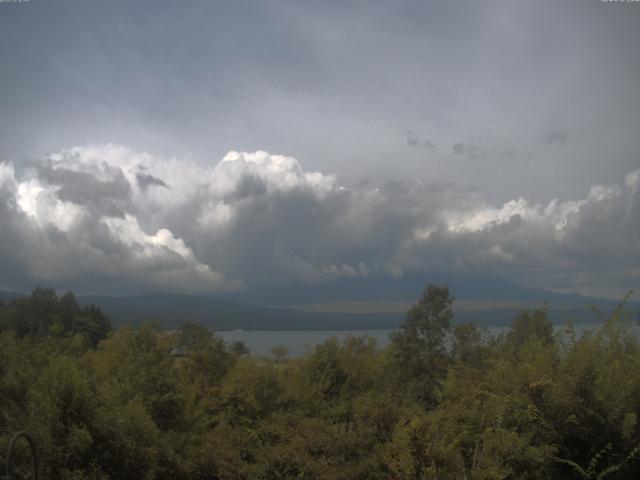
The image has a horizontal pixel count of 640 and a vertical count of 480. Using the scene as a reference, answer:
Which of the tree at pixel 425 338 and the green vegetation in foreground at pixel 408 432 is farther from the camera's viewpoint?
the tree at pixel 425 338

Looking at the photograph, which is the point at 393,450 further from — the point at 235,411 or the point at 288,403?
the point at 288,403

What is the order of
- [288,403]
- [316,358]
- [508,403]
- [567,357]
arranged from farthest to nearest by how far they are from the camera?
1. [316,358]
2. [288,403]
3. [567,357]
4. [508,403]

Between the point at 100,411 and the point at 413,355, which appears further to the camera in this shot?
the point at 413,355

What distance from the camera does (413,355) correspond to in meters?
41.8

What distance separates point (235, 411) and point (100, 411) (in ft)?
38.7

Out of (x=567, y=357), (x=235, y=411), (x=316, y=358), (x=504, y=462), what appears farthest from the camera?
(x=316, y=358)

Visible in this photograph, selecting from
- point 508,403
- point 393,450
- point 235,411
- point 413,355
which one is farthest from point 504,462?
point 413,355

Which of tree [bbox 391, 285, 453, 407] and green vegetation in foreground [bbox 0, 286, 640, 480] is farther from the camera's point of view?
tree [bbox 391, 285, 453, 407]

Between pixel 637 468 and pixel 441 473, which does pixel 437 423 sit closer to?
pixel 441 473

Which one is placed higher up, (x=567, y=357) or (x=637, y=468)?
(x=567, y=357)

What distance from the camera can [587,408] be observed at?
1404 cm

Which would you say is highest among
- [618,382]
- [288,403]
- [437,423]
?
[618,382]

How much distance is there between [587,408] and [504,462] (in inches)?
104

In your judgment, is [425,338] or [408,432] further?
[425,338]
